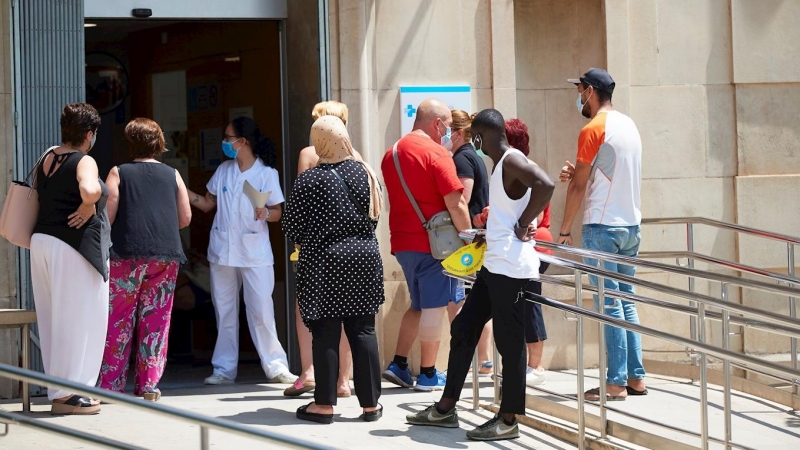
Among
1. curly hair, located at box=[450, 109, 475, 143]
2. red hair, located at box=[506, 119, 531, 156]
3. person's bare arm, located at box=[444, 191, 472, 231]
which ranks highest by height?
curly hair, located at box=[450, 109, 475, 143]

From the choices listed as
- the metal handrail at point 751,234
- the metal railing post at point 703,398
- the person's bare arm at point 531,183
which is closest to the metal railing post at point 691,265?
the metal handrail at point 751,234

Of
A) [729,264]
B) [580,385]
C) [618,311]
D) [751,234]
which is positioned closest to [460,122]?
[618,311]

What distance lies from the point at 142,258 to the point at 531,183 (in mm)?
2639

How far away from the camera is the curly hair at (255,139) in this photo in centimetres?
874

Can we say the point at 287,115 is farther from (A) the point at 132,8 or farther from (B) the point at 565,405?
(B) the point at 565,405

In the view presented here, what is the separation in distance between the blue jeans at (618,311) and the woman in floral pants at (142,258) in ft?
8.59

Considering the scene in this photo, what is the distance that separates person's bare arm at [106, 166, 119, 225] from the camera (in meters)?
7.82

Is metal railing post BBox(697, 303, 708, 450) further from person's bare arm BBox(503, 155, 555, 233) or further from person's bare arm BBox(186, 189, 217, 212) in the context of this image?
person's bare arm BBox(186, 189, 217, 212)

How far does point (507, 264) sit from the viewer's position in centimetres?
670

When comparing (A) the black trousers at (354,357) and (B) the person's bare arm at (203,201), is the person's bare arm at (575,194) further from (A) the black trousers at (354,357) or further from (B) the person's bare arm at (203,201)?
(B) the person's bare arm at (203,201)

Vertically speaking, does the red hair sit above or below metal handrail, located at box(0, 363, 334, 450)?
above

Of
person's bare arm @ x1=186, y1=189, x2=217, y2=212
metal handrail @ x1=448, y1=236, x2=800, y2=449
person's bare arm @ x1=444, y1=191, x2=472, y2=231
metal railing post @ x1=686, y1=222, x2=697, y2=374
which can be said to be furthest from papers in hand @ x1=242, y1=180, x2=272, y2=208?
metal railing post @ x1=686, y1=222, x2=697, y2=374

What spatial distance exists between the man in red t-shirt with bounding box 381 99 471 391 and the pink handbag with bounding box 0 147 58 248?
7.48 feet

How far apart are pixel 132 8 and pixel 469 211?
2744 mm
